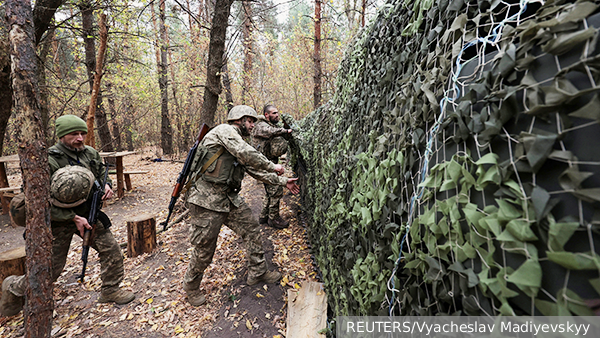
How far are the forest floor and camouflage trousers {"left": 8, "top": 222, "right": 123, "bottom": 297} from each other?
0.42 metres

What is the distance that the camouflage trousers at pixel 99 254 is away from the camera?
3.12 metres

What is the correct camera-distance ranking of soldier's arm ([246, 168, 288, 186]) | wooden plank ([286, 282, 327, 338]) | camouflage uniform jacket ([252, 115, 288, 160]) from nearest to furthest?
wooden plank ([286, 282, 327, 338]) < soldier's arm ([246, 168, 288, 186]) < camouflage uniform jacket ([252, 115, 288, 160])

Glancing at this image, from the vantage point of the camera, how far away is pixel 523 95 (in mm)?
607

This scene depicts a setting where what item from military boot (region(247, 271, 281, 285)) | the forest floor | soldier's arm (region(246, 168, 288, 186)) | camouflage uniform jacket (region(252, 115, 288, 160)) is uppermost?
camouflage uniform jacket (region(252, 115, 288, 160))

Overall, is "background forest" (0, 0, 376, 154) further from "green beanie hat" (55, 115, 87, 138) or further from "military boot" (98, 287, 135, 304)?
"military boot" (98, 287, 135, 304)

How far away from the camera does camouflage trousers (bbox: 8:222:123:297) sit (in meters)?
3.12

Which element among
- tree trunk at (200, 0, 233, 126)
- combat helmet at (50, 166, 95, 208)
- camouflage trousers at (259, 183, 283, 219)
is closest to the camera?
combat helmet at (50, 166, 95, 208)

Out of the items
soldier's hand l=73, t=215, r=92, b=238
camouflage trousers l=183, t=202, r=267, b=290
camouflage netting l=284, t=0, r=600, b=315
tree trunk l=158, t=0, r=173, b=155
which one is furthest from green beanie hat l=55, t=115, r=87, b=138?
tree trunk l=158, t=0, r=173, b=155

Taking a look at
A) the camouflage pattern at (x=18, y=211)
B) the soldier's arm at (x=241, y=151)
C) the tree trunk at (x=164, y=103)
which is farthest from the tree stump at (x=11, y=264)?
the tree trunk at (x=164, y=103)

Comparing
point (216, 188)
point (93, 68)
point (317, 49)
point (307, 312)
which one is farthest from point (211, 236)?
point (93, 68)

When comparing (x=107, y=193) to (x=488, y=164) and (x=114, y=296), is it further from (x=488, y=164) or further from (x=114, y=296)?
(x=488, y=164)

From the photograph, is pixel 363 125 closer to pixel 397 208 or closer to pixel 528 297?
pixel 397 208

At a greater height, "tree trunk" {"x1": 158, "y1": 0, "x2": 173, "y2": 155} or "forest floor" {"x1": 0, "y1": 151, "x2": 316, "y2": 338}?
"tree trunk" {"x1": 158, "y1": 0, "x2": 173, "y2": 155}

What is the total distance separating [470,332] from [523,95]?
629mm
